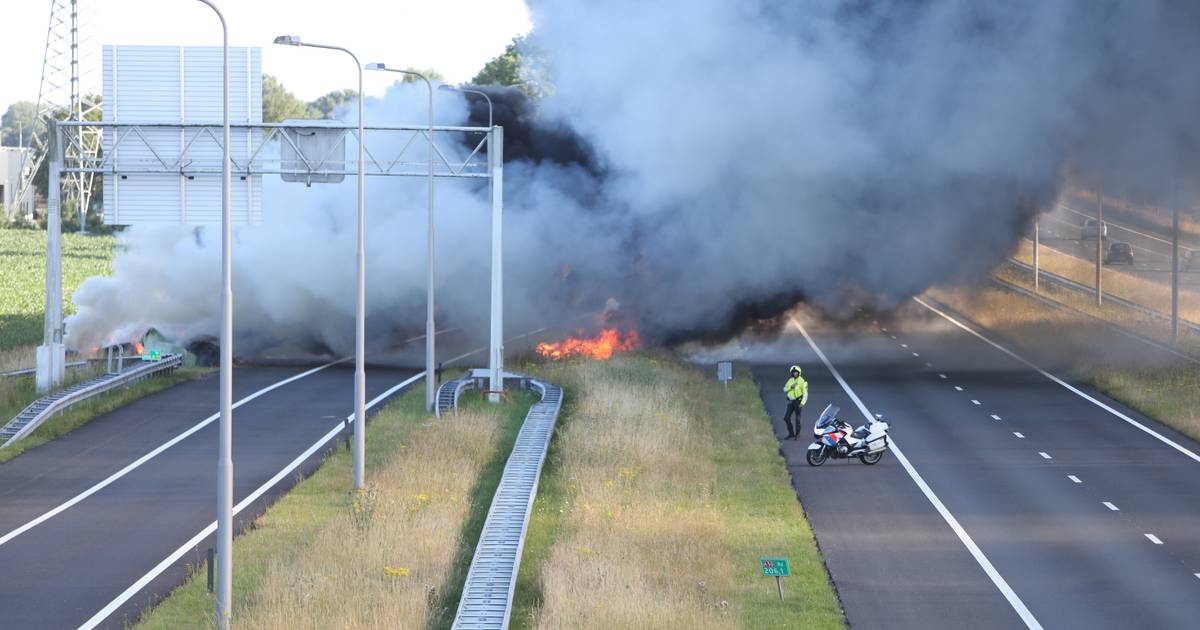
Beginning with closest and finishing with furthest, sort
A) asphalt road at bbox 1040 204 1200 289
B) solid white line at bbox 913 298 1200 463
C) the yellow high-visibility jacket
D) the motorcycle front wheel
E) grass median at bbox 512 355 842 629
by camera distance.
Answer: grass median at bbox 512 355 842 629 → the motorcycle front wheel → solid white line at bbox 913 298 1200 463 → the yellow high-visibility jacket → asphalt road at bbox 1040 204 1200 289

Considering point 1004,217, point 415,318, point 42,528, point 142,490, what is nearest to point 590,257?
point 415,318

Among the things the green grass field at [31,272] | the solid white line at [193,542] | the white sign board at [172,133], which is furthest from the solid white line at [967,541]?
the green grass field at [31,272]

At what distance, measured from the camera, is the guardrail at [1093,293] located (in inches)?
2176

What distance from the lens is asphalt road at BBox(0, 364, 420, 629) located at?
1894 centimetres

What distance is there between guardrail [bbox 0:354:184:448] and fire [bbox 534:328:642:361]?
39.6 feet

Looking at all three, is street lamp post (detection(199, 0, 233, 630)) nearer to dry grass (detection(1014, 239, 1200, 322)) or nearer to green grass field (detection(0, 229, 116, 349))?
green grass field (detection(0, 229, 116, 349))

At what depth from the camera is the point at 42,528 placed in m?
23.0

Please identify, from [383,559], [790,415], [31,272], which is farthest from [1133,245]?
[383,559]

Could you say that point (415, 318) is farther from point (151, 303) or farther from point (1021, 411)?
point (1021, 411)

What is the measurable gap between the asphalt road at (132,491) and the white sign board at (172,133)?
5044 mm

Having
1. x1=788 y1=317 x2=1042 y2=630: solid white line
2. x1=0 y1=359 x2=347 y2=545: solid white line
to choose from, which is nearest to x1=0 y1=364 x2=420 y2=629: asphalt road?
x1=0 y1=359 x2=347 y2=545: solid white line

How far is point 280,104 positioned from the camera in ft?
566

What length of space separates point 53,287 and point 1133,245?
7119cm

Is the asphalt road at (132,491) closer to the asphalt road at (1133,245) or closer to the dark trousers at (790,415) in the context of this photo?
the dark trousers at (790,415)
